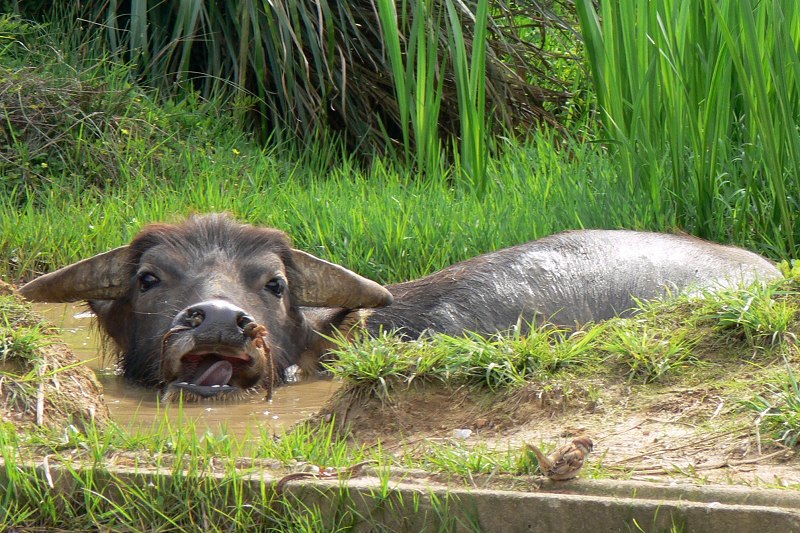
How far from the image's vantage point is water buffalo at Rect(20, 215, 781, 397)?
17.4 ft

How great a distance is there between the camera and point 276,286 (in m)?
5.53

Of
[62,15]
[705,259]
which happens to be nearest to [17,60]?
[62,15]

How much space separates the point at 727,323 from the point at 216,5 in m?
6.71

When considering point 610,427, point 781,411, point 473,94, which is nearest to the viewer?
point 781,411

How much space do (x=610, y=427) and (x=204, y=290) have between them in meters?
2.26

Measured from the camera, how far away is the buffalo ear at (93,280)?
18.1 feet

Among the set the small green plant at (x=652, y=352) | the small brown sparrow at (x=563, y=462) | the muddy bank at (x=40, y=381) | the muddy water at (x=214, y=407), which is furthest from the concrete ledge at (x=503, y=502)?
the small green plant at (x=652, y=352)

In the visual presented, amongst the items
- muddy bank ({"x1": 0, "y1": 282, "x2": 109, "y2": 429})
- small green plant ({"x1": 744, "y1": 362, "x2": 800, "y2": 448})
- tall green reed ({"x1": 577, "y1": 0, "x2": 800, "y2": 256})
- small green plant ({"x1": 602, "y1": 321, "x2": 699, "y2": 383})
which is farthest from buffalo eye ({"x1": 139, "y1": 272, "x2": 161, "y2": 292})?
small green plant ({"x1": 744, "y1": 362, "x2": 800, "y2": 448})

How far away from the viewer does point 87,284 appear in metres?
5.58

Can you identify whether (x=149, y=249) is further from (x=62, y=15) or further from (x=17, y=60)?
(x=62, y=15)

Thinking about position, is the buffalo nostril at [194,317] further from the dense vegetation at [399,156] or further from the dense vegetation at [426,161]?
the dense vegetation at [426,161]

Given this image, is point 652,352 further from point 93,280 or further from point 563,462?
point 93,280

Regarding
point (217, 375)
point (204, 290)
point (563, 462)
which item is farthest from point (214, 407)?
point (563, 462)

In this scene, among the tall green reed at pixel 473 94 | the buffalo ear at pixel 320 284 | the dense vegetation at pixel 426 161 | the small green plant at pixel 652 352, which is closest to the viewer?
the small green plant at pixel 652 352
